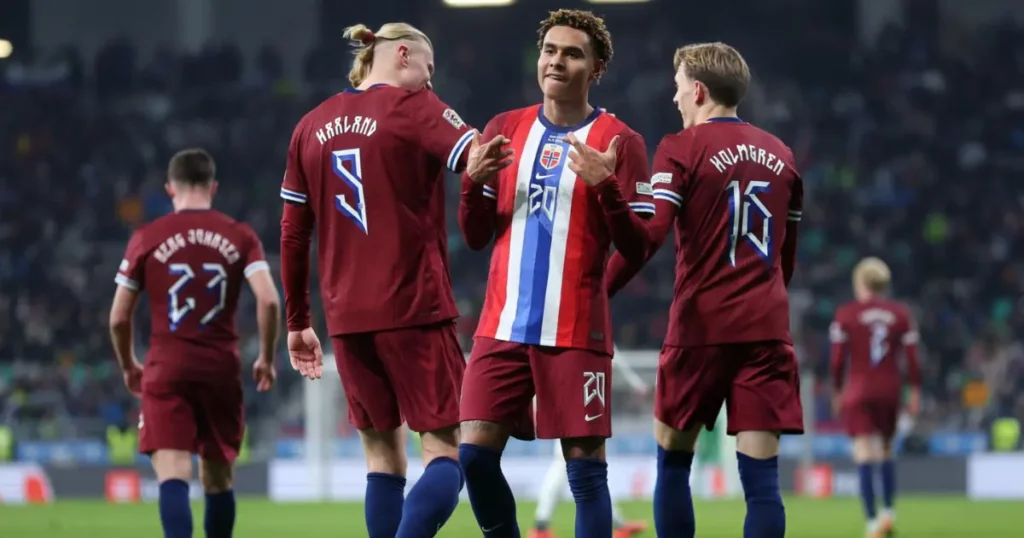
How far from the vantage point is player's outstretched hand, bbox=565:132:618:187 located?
4.63 metres

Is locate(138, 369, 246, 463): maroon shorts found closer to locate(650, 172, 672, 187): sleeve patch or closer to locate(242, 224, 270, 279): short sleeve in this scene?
locate(242, 224, 270, 279): short sleeve

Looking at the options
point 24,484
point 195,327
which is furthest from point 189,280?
point 24,484

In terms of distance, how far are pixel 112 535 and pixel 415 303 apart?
6.85m

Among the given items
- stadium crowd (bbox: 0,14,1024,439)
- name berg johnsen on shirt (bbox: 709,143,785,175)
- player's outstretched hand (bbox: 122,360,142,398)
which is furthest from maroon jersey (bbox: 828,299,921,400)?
stadium crowd (bbox: 0,14,1024,439)

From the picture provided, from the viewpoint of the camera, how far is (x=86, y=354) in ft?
68.6

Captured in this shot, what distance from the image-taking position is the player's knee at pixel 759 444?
5406 millimetres

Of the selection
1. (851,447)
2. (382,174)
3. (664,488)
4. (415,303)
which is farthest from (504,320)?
(851,447)

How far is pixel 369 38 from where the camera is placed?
546cm

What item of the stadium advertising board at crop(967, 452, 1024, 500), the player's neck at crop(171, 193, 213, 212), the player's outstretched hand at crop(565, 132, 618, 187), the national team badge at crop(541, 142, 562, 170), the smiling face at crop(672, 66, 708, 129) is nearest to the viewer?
the player's outstretched hand at crop(565, 132, 618, 187)

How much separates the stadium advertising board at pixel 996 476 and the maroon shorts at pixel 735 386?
12.0 metres

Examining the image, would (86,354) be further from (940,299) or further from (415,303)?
(415,303)

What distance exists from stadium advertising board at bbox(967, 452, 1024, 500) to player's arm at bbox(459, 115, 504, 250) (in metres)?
13.0

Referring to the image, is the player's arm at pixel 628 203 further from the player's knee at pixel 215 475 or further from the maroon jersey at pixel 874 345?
the maroon jersey at pixel 874 345

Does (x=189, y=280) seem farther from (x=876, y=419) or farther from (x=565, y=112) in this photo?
(x=876, y=419)
